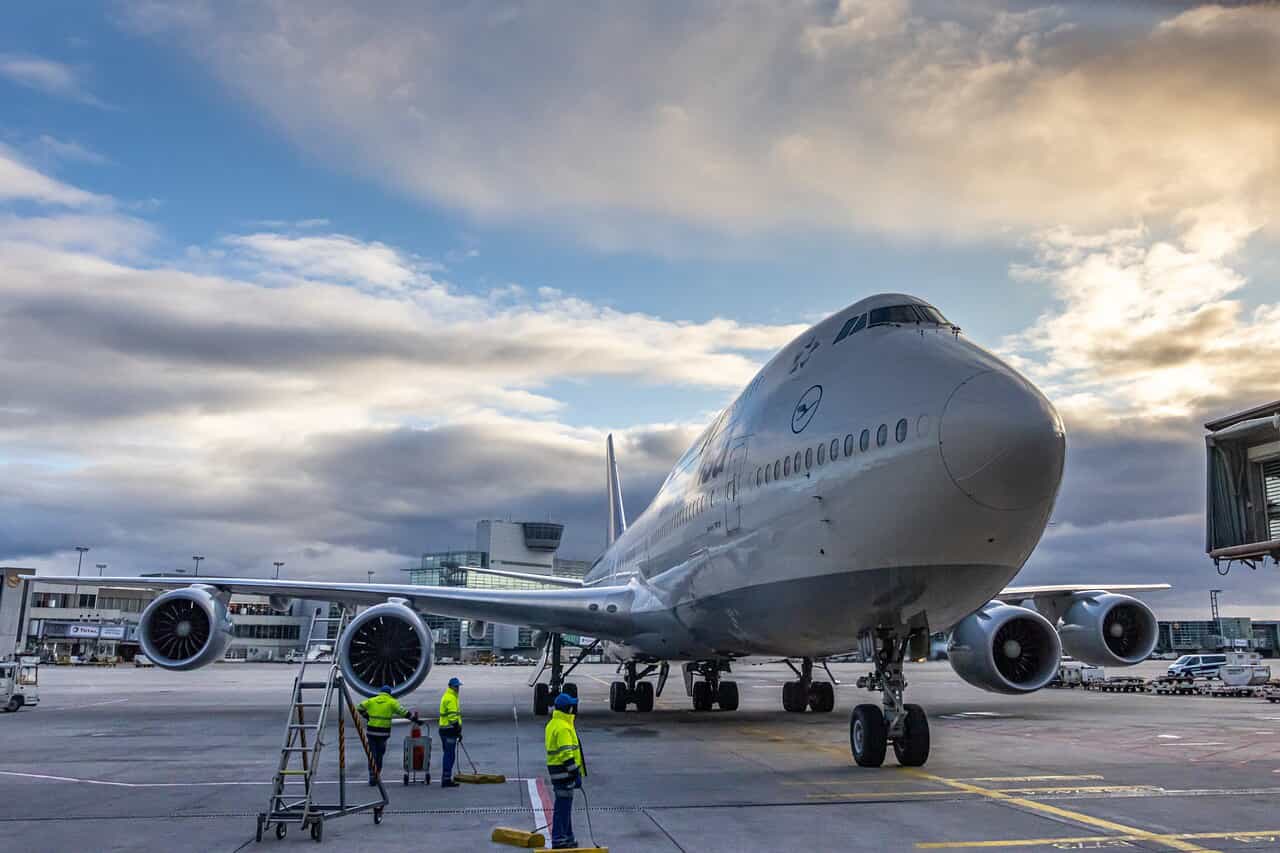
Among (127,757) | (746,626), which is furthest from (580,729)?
(127,757)

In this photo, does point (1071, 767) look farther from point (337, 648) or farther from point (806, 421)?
point (337, 648)

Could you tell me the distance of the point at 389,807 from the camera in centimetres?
971

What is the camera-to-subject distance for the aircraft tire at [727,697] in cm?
2321

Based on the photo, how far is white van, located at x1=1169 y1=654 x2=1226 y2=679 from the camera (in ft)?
129

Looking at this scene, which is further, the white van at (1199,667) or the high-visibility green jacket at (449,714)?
the white van at (1199,667)

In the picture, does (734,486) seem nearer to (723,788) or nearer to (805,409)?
(805,409)

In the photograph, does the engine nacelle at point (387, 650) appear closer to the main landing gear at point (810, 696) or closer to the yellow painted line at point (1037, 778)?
the main landing gear at point (810, 696)

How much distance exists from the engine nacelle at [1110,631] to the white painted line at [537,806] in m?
12.4

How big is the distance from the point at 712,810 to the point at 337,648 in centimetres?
406

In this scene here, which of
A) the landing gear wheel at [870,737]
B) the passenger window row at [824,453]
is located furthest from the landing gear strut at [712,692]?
the landing gear wheel at [870,737]

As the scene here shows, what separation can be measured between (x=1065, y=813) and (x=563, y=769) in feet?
15.9

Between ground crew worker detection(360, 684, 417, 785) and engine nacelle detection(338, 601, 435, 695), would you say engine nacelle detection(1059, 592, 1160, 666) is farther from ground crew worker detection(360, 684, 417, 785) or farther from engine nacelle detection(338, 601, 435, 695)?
ground crew worker detection(360, 684, 417, 785)

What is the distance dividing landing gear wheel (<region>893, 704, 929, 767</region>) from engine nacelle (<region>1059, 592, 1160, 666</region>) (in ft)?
29.7

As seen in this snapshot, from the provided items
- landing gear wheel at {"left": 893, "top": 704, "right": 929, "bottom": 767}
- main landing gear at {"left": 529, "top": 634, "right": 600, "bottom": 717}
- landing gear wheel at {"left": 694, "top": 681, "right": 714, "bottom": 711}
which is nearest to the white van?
landing gear wheel at {"left": 694, "top": 681, "right": 714, "bottom": 711}
